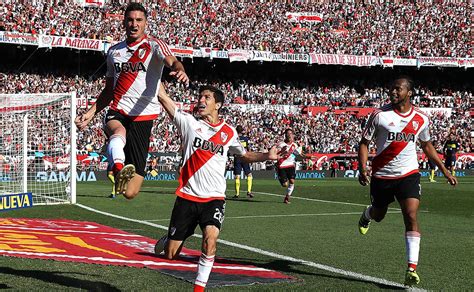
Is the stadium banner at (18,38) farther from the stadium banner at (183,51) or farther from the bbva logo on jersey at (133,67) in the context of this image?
the bbva logo on jersey at (133,67)

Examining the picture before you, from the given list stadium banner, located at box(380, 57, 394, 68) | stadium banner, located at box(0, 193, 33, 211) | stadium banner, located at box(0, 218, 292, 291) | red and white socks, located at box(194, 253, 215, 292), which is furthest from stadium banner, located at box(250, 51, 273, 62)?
red and white socks, located at box(194, 253, 215, 292)

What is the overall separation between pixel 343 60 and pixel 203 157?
5019cm

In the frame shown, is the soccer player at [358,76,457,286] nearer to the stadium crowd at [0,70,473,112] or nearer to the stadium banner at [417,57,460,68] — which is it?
the stadium crowd at [0,70,473,112]

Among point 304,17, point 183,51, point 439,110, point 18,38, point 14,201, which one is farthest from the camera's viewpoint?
point 304,17

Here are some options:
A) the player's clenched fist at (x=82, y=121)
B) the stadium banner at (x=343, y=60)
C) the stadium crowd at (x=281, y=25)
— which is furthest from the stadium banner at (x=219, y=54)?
the player's clenched fist at (x=82, y=121)

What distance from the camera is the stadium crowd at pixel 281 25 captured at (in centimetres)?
4903

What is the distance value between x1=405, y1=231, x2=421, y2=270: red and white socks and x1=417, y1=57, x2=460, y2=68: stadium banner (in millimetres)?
52489

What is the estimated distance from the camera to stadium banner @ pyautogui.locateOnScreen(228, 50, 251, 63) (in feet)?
171

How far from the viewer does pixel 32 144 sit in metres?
26.1

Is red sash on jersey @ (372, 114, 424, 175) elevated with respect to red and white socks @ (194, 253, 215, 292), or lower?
elevated

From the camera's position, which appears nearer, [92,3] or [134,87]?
[134,87]

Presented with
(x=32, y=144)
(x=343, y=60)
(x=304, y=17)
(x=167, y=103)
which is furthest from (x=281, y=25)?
(x=167, y=103)

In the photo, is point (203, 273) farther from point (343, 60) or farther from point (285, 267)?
point (343, 60)

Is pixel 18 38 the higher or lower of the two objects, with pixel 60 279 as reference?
higher
